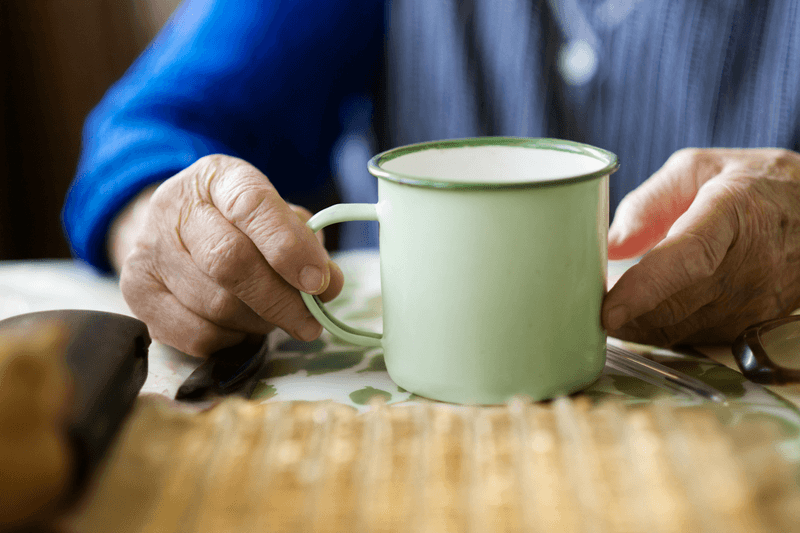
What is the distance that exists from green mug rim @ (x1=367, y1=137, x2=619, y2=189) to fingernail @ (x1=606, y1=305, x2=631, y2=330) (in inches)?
3.3

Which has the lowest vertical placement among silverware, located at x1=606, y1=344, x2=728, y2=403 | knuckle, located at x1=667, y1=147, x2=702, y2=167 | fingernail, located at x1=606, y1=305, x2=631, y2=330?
silverware, located at x1=606, y1=344, x2=728, y2=403

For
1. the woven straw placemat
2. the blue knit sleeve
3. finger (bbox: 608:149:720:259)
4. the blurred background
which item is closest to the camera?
the woven straw placemat

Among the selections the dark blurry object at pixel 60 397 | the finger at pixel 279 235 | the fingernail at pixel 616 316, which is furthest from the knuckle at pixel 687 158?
the dark blurry object at pixel 60 397

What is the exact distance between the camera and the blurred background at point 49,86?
140 centimetres

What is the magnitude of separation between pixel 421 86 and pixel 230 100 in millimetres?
308

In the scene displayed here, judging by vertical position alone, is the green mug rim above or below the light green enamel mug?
→ above

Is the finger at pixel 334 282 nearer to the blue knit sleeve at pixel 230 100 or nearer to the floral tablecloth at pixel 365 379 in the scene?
the floral tablecloth at pixel 365 379

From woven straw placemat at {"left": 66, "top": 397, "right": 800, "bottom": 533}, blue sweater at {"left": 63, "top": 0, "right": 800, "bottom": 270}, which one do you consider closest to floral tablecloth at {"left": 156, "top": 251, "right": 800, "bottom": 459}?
woven straw placemat at {"left": 66, "top": 397, "right": 800, "bottom": 533}

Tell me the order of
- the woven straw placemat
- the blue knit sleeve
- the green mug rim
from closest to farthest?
the woven straw placemat < the green mug rim < the blue knit sleeve

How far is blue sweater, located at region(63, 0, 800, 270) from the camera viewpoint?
0.74 metres

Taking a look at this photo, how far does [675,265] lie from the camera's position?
15.5 inches

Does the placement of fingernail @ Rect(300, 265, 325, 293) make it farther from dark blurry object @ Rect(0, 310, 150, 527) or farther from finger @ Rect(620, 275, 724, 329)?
finger @ Rect(620, 275, 724, 329)

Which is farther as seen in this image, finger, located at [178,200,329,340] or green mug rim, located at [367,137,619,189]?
finger, located at [178,200,329,340]

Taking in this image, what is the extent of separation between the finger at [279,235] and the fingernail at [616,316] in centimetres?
18
